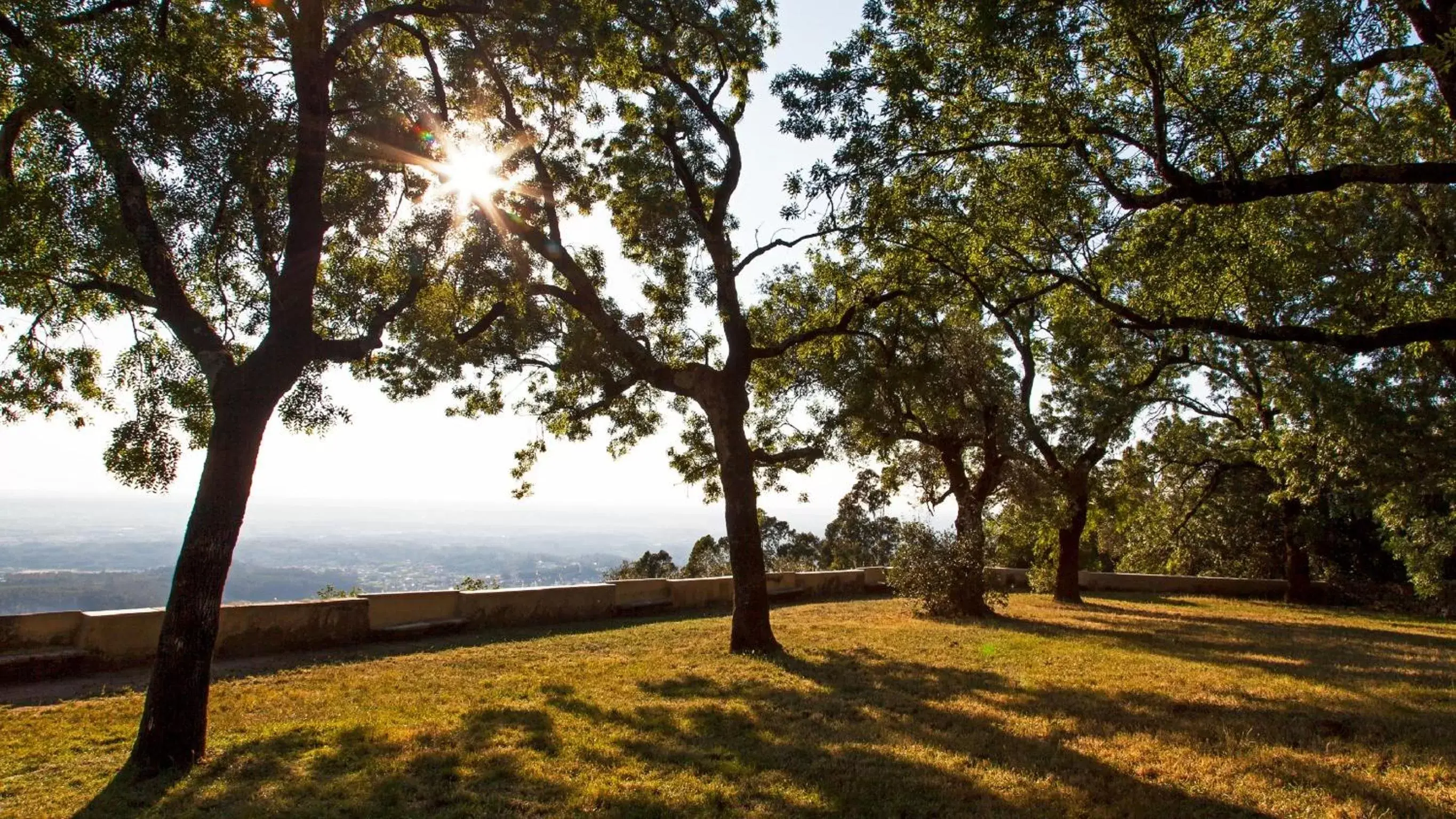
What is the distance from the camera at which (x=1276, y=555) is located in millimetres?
26656

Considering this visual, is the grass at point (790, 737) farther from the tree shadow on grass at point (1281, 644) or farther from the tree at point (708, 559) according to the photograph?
the tree at point (708, 559)

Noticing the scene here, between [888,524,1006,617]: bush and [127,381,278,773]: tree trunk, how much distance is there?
40.1ft

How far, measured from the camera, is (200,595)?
5.59m

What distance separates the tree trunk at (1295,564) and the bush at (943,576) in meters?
12.0

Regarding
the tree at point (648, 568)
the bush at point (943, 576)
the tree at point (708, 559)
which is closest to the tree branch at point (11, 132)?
the bush at point (943, 576)

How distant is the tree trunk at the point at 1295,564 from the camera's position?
68.9 ft

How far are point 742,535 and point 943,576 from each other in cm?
574

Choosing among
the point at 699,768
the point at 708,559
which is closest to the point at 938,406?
the point at 699,768

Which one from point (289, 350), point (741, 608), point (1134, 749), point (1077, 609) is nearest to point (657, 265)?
point (741, 608)

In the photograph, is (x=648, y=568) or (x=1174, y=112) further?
(x=648, y=568)

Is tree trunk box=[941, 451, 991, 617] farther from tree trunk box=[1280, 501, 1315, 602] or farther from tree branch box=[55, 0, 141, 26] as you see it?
tree branch box=[55, 0, 141, 26]

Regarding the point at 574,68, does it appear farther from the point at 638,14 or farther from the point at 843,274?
the point at 843,274

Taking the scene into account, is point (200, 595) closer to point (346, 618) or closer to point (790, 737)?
point (790, 737)

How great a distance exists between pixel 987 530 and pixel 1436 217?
32.4ft
